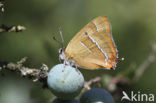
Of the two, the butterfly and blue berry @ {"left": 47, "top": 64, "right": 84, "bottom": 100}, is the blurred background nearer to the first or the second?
the butterfly

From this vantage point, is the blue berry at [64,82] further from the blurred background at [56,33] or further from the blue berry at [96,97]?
the blurred background at [56,33]

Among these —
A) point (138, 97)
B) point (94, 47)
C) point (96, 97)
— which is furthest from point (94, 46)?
point (138, 97)

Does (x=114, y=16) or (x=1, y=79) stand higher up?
(x=114, y=16)

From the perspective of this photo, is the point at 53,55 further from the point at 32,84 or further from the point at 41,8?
the point at 41,8

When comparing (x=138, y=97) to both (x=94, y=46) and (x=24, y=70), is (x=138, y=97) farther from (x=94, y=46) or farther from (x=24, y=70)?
(x=24, y=70)

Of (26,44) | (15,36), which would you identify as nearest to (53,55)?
(26,44)

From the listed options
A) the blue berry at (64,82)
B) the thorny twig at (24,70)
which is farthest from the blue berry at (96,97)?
the thorny twig at (24,70)
